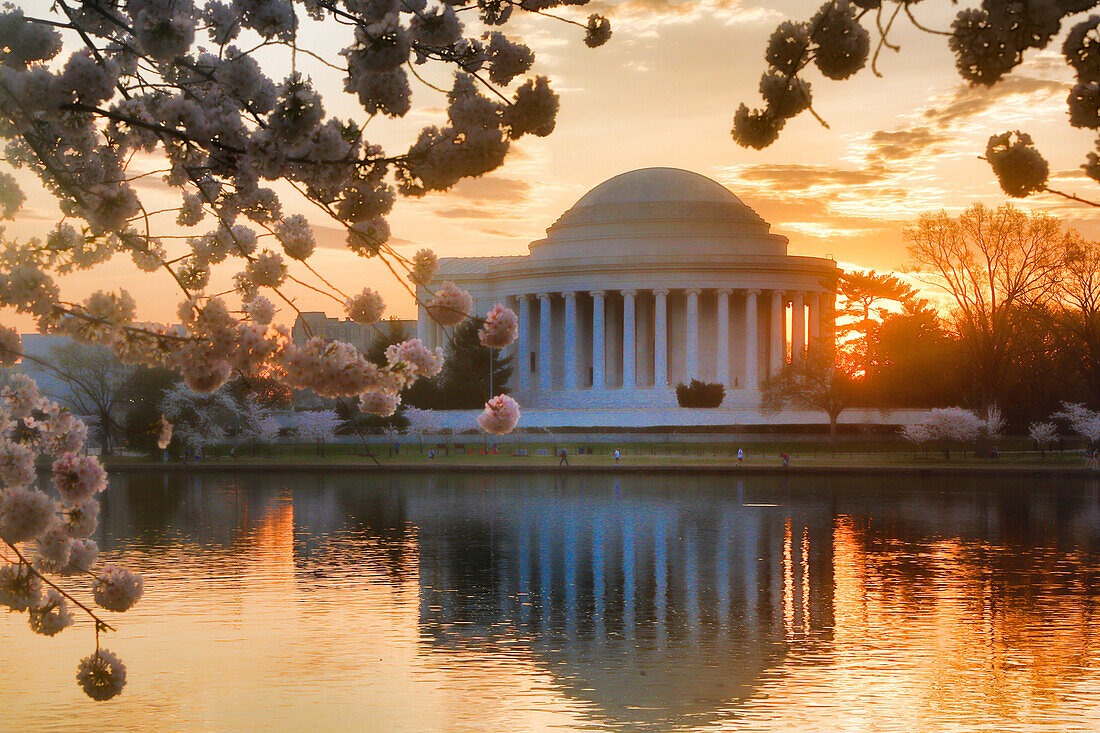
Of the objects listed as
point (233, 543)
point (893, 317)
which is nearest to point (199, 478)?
point (233, 543)

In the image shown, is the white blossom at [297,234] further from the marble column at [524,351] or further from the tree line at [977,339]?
the marble column at [524,351]

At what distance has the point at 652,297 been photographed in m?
118

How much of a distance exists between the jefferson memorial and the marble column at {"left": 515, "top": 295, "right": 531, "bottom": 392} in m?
0.12

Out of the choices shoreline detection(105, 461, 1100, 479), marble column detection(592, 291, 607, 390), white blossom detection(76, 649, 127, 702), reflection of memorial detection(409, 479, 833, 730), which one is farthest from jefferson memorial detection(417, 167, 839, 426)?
white blossom detection(76, 649, 127, 702)

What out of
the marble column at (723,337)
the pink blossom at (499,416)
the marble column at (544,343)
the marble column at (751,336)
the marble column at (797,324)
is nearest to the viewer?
the pink blossom at (499,416)

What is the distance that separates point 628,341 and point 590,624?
290ft

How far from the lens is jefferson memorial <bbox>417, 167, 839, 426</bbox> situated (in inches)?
4417

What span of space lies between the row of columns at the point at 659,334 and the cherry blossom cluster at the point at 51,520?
10137cm

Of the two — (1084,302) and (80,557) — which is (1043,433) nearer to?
(1084,302)

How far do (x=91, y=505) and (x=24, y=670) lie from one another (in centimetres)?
1416

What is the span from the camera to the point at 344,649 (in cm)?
2381

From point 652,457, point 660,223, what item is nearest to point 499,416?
point 652,457

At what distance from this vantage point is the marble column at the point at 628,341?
374ft

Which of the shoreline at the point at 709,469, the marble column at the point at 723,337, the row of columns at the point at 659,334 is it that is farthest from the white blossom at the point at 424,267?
the marble column at the point at 723,337
